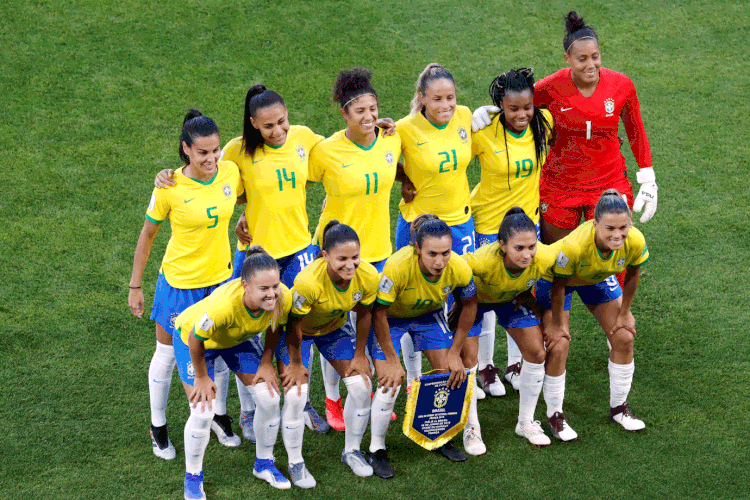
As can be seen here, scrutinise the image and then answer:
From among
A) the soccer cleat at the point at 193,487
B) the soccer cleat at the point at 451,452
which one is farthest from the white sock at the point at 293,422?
the soccer cleat at the point at 451,452

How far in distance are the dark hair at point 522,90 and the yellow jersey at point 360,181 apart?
2.27 feet

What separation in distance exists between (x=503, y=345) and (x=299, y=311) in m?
2.33

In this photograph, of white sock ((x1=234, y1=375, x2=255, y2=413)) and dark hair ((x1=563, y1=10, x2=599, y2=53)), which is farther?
dark hair ((x1=563, y1=10, x2=599, y2=53))

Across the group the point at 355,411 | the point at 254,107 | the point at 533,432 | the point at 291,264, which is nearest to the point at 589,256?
the point at 533,432

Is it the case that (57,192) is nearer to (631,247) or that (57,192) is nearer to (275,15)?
(275,15)

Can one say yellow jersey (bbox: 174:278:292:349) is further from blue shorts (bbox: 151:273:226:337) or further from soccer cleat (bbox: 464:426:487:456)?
soccer cleat (bbox: 464:426:487:456)

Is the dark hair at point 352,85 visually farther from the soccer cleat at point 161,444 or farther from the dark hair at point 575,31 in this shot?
the soccer cleat at point 161,444

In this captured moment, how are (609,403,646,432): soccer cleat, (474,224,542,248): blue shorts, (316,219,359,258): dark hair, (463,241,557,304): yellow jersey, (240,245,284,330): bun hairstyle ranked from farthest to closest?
1. (474,224,542,248): blue shorts
2. (609,403,646,432): soccer cleat
3. (463,241,557,304): yellow jersey
4. (316,219,359,258): dark hair
5. (240,245,284,330): bun hairstyle

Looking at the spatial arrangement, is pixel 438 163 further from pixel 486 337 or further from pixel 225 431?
pixel 225 431

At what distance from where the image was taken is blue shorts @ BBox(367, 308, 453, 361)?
587 centimetres

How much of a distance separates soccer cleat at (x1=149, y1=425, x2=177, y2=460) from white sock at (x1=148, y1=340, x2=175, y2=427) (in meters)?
0.04

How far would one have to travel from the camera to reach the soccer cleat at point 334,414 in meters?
6.30

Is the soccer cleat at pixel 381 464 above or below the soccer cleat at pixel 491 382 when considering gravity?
below

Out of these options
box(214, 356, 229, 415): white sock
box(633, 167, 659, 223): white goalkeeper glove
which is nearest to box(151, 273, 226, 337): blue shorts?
box(214, 356, 229, 415): white sock
